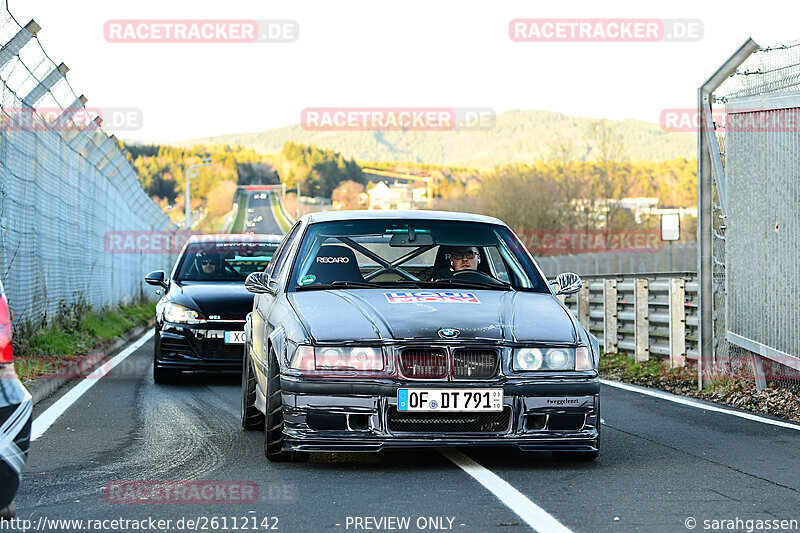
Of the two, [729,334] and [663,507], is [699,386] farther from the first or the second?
[663,507]

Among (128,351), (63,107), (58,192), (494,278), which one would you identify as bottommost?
(128,351)

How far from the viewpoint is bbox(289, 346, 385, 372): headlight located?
629 centimetres

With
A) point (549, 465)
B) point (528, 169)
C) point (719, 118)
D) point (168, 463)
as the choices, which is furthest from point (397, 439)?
point (528, 169)

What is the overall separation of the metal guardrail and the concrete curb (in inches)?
273

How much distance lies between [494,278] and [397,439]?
5.79ft

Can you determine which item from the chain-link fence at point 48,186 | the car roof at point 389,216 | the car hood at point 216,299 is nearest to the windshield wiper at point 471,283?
the car roof at point 389,216

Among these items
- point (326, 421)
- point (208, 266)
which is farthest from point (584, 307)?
point (326, 421)

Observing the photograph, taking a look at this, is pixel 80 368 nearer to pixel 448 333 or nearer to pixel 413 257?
pixel 413 257

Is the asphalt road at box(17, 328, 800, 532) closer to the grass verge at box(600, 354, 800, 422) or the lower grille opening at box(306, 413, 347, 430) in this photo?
the lower grille opening at box(306, 413, 347, 430)

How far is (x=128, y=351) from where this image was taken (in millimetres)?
18016

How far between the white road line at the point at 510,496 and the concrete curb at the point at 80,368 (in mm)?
5101

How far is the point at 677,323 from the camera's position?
537 inches

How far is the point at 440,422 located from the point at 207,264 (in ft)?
26.5

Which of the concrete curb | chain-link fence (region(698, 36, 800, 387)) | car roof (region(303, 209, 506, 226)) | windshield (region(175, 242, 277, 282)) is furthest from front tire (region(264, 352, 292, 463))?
windshield (region(175, 242, 277, 282))
